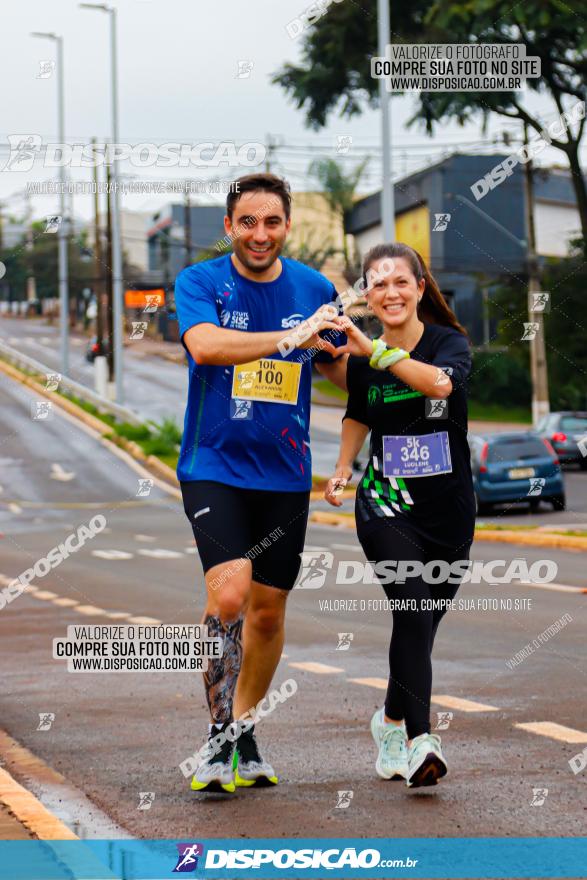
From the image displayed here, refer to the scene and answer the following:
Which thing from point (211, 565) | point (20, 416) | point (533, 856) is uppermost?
point (211, 565)

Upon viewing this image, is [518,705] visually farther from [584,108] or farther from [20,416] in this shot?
[20,416]

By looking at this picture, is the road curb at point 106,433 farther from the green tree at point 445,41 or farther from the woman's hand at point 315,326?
the woman's hand at point 315,326

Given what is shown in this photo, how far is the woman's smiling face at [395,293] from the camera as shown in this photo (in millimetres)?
6031

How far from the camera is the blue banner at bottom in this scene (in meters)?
4.74

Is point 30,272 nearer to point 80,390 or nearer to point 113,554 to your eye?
point 80,390

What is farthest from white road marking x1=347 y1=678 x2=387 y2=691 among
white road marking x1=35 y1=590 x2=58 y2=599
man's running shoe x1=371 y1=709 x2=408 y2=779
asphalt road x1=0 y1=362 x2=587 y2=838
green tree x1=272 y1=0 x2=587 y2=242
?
green tree x1=272 y1=0 x2=587 y2=242

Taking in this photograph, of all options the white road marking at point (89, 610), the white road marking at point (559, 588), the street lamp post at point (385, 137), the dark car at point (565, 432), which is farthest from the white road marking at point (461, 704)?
the dark car at point (565, 432)

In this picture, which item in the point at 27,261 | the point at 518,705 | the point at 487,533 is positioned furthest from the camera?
the point at 27,261

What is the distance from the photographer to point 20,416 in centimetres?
4978

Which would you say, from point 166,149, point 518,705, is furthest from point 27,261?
point 518,705

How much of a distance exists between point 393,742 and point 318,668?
132 inches

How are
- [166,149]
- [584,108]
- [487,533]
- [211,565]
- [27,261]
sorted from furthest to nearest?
[27,261], [584,108], [487,533], [166,149], [211,565]

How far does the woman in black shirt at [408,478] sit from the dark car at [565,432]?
100 ft

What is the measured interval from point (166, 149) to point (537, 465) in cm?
1320
